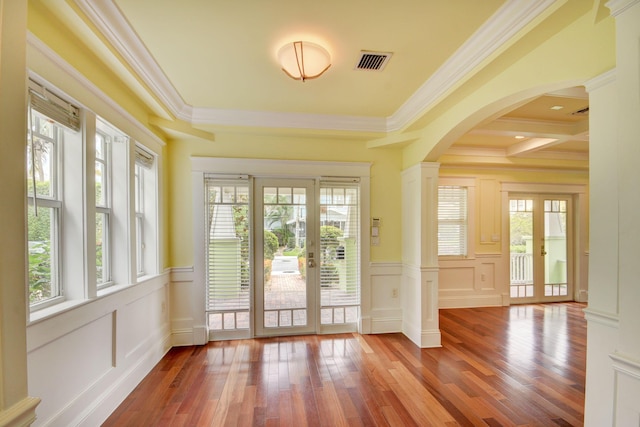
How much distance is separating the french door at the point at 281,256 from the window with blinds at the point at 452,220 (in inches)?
77.8

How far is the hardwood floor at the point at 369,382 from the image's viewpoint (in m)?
2.12

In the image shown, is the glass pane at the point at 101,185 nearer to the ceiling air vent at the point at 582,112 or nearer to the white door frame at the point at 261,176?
the white door frame at the point at 261,176

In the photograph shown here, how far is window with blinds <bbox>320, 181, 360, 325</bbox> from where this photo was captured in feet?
12.2

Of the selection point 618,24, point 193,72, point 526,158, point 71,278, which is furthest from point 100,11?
point 526,158

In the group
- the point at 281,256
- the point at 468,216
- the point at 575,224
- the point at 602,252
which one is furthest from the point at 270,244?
the point at 575,224

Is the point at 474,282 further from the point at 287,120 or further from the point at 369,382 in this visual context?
the point at 287,120

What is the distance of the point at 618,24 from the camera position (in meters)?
1.24

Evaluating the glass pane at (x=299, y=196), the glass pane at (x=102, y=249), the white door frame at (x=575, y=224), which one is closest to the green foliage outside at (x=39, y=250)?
the glass pane at (x=102, y=249)

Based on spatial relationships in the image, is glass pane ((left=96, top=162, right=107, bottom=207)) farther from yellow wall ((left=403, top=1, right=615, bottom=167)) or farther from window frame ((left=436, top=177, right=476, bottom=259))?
window frame ((left=436, top=177, right=476, bottom=259))

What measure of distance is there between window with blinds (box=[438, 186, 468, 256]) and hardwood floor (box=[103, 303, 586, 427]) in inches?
59.3

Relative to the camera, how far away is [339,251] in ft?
12.3

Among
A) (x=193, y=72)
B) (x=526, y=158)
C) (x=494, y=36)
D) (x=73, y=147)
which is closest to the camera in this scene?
(x=494, y=36)

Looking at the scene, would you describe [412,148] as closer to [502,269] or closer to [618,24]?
[618,24]

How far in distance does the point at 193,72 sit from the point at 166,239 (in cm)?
194
